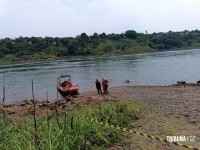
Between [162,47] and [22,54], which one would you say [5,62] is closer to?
[22,54]

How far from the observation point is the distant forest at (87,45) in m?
128

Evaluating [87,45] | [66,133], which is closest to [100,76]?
[66,133]

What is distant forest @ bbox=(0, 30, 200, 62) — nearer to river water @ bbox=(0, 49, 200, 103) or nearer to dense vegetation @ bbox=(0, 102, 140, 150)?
river water @ bbox=(0, 49, 200, 103)

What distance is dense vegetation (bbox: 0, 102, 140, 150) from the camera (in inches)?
324

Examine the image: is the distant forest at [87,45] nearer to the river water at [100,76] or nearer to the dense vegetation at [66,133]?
the river water at [100,76]

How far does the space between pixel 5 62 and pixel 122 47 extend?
49018 millimetres

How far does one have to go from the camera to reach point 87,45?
13612 cm

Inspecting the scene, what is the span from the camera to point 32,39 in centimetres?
14950

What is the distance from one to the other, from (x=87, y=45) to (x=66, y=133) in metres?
127

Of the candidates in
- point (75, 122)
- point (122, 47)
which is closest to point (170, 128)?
point (75, 122)

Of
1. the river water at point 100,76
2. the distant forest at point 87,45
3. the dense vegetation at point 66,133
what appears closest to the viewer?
the dense vegetation at point 66,133

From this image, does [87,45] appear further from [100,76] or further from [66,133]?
[66,133]

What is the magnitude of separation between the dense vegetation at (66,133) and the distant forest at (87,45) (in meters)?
114

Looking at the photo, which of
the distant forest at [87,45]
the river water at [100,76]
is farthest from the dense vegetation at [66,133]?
the distant forest at [87,45]
